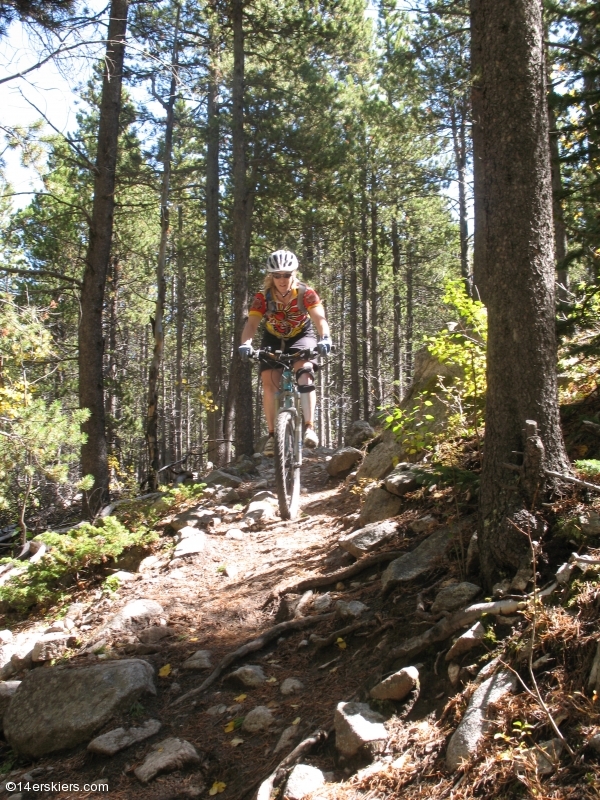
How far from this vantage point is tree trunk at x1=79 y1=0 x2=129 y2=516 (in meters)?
8.66

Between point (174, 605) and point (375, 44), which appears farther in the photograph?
point (375, 44)

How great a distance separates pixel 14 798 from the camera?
3.14 metres

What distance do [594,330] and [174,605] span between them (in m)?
3.85

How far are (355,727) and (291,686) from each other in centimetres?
89

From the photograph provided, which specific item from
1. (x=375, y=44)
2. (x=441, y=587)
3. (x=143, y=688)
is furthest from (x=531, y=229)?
(x=375, y=44)

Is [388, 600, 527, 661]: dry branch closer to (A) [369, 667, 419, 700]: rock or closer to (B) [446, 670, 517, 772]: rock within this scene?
(A) [369, 667, 419, 700]: rock

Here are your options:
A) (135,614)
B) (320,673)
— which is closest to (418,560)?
(320,673)

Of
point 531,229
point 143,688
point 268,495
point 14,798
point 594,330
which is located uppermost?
point 531,229

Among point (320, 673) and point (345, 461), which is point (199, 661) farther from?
point (345, 461)

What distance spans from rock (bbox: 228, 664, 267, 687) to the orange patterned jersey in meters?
3.75

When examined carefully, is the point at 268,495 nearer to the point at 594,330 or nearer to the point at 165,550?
the point at 165,550

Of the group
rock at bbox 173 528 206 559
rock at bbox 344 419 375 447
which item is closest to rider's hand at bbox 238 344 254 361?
rock at bbox 173 528 206 559

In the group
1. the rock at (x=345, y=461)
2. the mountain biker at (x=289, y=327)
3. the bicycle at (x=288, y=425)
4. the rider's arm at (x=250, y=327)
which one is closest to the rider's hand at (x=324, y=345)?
the mountain biker at (x=289, y=327)

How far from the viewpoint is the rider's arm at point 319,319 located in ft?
20.9
